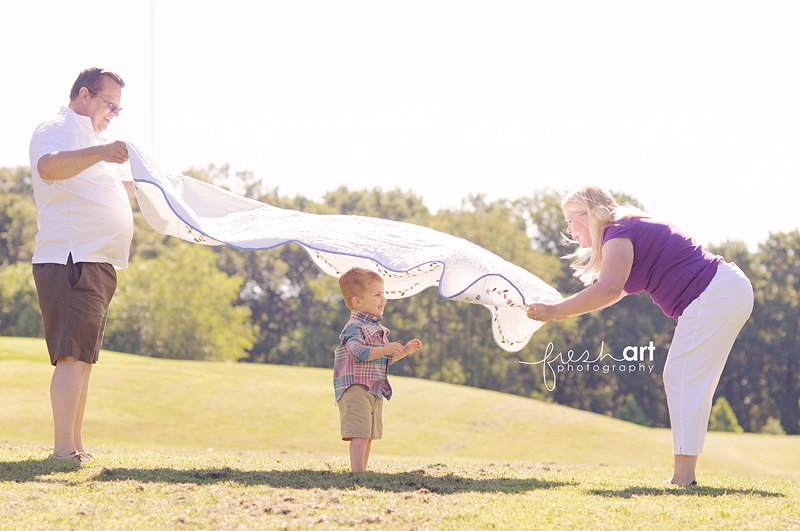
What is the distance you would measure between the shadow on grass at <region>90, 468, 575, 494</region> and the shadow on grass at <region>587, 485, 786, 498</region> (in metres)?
0.44

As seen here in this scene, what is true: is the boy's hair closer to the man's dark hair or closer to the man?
the man

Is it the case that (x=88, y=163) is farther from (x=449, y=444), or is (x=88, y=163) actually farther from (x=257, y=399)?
(x=257, y=399)

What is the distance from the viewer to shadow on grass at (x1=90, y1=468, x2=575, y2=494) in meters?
4.26

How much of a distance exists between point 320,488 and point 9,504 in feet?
5.50

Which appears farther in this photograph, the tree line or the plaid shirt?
the tree line

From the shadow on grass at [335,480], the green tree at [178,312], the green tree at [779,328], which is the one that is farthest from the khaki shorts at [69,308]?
the green tree at [779,328]

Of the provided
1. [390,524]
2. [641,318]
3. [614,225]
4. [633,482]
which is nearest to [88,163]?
[390,524]

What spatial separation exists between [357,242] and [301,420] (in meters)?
11.7

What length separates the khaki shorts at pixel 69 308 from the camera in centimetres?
486

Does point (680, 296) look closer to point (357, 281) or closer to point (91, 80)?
point (357, 281)

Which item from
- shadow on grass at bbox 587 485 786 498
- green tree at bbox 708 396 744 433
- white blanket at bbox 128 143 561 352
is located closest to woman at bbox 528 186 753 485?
shadow on grass at bbox 587 485 786 498

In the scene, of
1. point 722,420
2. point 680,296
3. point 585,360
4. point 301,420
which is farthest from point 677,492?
point 722,420

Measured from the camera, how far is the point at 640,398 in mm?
46406

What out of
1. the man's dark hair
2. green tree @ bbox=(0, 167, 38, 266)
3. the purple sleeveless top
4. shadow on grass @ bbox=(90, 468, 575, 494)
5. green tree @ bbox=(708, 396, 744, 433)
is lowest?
green tree @ bbox=(708, 396, 744, 433)
